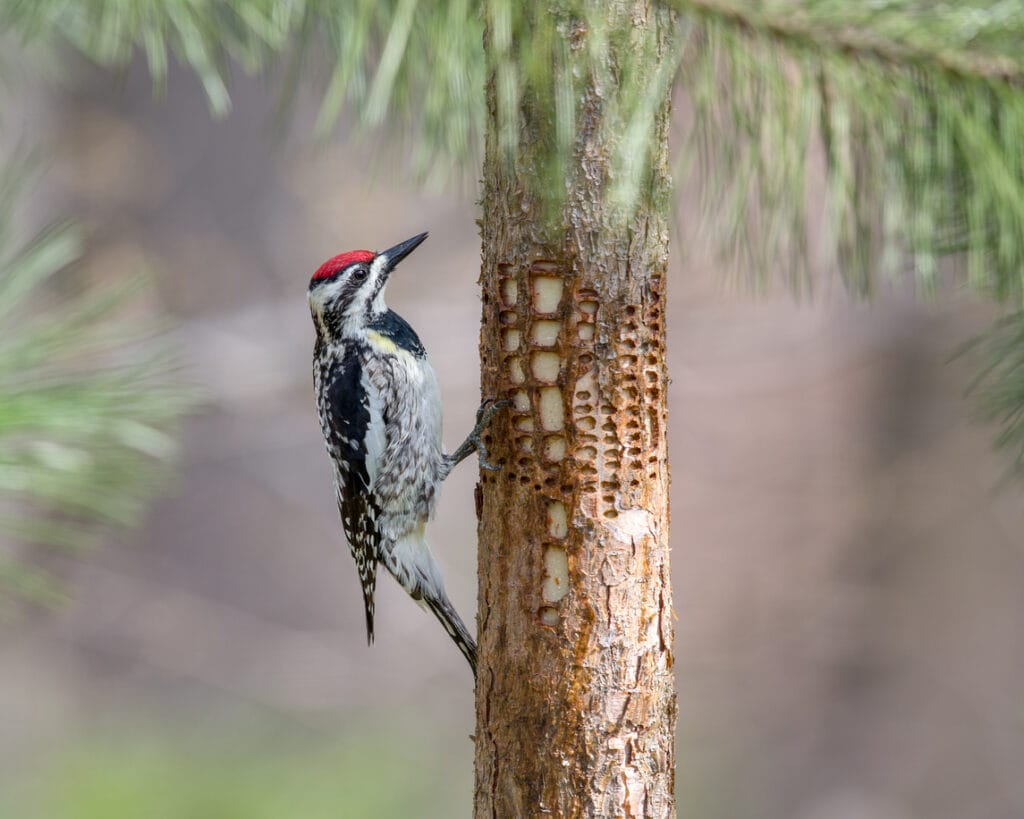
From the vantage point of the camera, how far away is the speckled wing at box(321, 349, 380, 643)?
2.27m

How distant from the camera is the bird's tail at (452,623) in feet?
6.89

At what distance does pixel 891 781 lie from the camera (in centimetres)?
473

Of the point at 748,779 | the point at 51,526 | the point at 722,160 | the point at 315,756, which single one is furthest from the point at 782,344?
the point at 51,526

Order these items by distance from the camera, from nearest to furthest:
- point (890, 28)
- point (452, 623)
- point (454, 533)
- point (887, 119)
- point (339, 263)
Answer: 1. point (890, 28)
2. point (887, 119)
3. point (452, 623)
4. point (339, 263)
5. point (454, 533)

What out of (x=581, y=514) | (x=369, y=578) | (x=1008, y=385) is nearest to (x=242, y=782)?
(x=369, y=578)

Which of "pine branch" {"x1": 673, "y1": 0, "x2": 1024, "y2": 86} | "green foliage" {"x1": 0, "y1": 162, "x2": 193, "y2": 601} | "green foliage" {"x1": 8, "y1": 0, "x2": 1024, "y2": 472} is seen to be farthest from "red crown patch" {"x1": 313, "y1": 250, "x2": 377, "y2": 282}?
"pine branch" {"x1": 673, "y1": 0, "x2": 1024, "y2": 86}

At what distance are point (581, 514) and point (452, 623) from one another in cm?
98

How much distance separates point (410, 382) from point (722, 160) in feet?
3.57

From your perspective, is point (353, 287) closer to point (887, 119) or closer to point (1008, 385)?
point (1008, 385)

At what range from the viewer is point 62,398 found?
2.87 ft

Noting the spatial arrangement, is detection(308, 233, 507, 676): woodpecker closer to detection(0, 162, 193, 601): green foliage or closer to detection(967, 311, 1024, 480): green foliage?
detection(967, 311, 1024, 480): green foliage

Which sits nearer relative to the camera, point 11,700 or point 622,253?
point 622,253

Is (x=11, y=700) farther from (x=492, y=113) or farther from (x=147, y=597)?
(x=492, y=113)

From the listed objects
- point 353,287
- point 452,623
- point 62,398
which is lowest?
point 62,398
